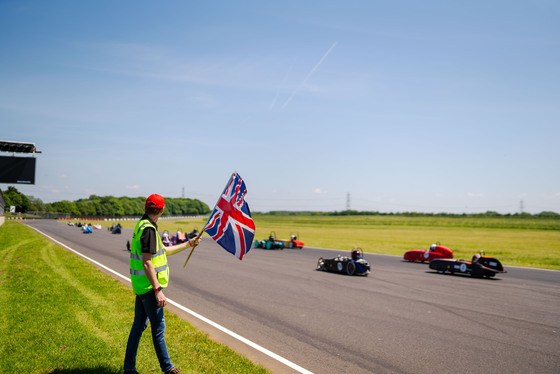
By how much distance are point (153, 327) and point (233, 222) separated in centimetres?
201

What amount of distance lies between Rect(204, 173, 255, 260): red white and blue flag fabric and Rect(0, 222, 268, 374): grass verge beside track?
1.65 meters

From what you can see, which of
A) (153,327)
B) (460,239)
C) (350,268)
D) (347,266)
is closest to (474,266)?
(350,268)

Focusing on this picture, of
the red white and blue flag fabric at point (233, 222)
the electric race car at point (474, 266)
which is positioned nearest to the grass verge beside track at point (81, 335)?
the red white and blue flag fabric at point (233, 222)

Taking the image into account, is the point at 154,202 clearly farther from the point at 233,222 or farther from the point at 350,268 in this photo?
the point at 350,268

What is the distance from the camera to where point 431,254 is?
20469 mm

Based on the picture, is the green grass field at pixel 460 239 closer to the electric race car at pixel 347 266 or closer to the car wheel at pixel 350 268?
the electric race car at pixel 347 266

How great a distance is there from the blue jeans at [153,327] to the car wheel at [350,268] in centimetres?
1152

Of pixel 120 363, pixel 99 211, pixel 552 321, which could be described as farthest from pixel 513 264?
pixel 99 211

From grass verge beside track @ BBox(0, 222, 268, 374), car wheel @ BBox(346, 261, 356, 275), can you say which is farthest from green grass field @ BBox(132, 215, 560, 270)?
grass verge beside track @ BBox(0, 222, 268, 374)

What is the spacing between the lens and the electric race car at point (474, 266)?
1534cm

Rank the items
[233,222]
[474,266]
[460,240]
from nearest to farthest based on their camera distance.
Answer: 1. [233,222]
2. [474,266]
3. [460,240]

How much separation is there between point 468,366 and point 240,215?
14.1 feet

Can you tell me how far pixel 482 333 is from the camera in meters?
7.48

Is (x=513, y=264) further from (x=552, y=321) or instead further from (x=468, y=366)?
(x=468, y=366)
